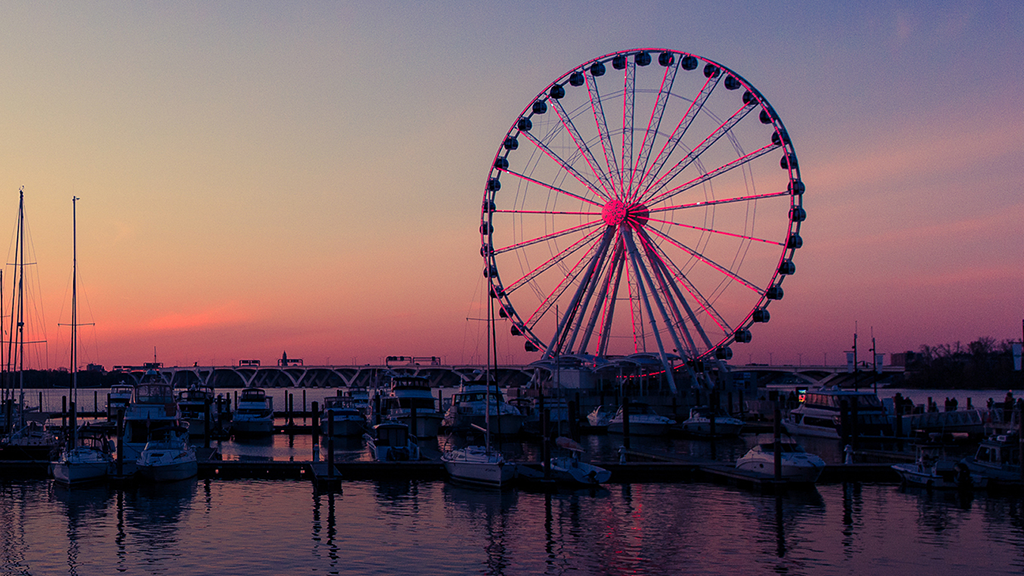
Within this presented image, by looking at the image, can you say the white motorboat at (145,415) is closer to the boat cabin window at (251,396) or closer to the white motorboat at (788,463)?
the boat cabin window at (251,396)

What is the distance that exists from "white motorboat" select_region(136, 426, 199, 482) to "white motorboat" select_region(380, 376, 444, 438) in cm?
2181

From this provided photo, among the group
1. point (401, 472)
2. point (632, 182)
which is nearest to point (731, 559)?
point (401, 472)

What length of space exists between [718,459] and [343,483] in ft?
75.3

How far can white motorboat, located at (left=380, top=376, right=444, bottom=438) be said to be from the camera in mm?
69125

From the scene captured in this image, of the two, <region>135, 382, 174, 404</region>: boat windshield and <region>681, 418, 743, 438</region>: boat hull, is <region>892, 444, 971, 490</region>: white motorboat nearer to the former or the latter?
<region>681, 418, 743, 438</region>: boat hull

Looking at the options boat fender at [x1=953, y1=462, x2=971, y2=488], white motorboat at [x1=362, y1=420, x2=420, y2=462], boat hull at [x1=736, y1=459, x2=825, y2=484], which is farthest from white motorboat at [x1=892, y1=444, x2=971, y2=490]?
white motorboat at [x1=362, y1=420, x2=420, y2=462]

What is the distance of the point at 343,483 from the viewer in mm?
46656

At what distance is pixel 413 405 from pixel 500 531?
33558mm

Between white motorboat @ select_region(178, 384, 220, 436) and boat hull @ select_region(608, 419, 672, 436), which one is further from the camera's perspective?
white motorboat @ select_region(178, 384, 220, 436)

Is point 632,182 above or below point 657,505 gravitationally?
above

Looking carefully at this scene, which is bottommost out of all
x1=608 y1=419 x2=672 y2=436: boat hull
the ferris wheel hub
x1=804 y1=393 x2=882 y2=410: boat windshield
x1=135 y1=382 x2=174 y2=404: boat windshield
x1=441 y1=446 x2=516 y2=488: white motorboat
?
x1=608 y1=419 x2=672 y2=436: boat hull

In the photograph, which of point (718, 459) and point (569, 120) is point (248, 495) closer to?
point (718, 459)

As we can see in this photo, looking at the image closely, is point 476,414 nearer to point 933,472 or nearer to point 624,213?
point 624,213

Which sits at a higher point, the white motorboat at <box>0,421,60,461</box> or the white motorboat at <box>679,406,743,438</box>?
the white motorboat at <box>0,421,60,461</box>
